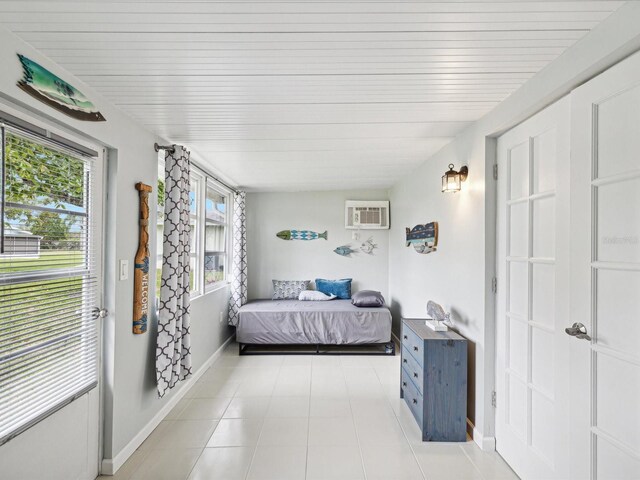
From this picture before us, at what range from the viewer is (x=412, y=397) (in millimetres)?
2611

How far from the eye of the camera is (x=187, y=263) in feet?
8.93

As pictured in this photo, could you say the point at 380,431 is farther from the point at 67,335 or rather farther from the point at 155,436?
the point at 67,335

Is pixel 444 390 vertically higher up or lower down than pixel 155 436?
higher up

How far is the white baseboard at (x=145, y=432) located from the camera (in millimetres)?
1986

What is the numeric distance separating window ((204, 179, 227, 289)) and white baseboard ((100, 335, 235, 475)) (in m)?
1.04

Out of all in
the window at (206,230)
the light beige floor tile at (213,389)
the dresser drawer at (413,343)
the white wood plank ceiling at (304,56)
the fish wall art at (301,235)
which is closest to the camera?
the white wood plank ceiling at (304,56)

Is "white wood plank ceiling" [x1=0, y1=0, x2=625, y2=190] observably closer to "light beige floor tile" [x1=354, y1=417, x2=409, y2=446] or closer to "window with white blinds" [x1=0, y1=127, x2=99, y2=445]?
"window with white blinds" [x1=0, y1=127, x2=99, y2=445]

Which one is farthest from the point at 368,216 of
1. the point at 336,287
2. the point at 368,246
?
the point at 336,287

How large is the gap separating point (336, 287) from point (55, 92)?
4.02 metres

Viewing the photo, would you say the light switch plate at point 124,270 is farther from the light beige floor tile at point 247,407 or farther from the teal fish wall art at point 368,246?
the teal fish wall art at point 368,246

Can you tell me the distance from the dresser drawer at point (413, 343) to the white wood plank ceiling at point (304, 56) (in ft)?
5.32

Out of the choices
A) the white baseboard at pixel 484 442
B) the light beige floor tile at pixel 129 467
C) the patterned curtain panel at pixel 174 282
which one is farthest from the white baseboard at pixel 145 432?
the white baseboard at pixel 484 442

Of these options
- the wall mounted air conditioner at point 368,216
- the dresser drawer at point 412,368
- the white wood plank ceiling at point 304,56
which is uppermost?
the white wood plank ceiling at point 304,56

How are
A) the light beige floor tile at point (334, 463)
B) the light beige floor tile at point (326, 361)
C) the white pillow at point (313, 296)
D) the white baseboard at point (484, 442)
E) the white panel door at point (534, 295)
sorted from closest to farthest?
the white panel door at point (534, 295)
the light beige floor tile at point (334, 463)
the white baseboard at point (484, 442)
the light beige floor tile at point (326, 361)
the white pillow at point (313, 296)
